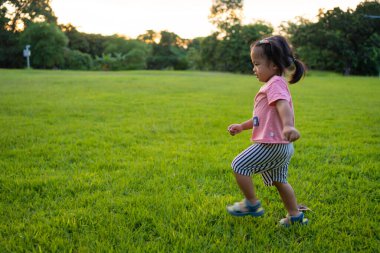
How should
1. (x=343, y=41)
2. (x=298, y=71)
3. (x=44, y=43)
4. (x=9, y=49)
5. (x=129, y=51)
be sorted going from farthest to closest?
(x=129, y=51), (x=9, y=49), (x=343, y=41), (x=44, y=43), (x=298, y=71)

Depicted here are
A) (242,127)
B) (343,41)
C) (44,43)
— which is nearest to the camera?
(242,127)

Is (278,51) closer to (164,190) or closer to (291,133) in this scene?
(291,133)

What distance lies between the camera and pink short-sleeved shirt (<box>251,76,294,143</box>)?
2.06m

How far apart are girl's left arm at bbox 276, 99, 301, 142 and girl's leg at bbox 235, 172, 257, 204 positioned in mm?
504

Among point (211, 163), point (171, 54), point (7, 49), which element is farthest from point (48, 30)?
point (211, 163)


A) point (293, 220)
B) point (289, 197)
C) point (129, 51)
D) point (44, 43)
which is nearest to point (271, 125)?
point (289, 197)

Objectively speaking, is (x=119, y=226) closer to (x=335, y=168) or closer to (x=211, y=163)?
(x=211, y=163)

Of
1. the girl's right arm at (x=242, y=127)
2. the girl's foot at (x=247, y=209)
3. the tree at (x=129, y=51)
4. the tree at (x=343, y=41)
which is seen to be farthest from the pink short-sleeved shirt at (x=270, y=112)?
the tree at (x=129, y=51)

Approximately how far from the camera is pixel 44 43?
3919 cm

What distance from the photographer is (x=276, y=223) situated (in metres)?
2.36

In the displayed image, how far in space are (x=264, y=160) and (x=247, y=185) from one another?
241 mm

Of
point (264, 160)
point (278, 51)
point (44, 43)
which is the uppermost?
point (44, 43)

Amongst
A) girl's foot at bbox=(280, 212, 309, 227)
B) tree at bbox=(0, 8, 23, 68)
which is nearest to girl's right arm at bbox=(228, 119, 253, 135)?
girl's foot at bbox=(280, 212, 309, 227)

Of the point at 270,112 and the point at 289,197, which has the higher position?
the point at 270,112
